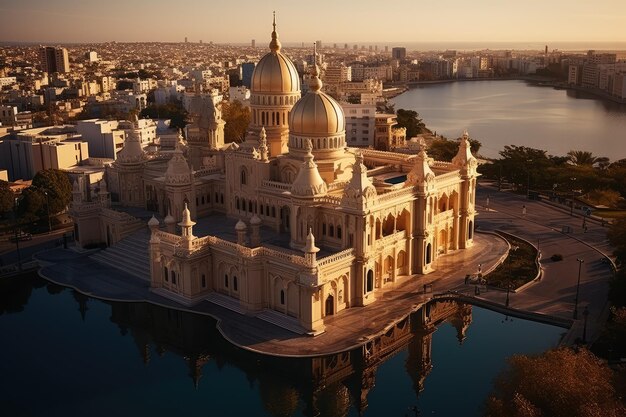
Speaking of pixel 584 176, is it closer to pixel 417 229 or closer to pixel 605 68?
pixel 417 229

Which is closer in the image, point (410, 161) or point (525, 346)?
point (525, 346)

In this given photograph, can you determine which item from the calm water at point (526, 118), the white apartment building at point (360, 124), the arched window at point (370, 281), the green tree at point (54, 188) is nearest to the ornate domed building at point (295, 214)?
the arched window at point (370, 281)

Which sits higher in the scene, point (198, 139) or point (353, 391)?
point (198, 139)

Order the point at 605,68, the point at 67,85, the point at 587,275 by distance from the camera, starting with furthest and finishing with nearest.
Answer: the point at 605,68, the point at 67,85, the point at 587,275

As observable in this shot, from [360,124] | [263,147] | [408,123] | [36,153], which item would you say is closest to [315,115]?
[263,147]

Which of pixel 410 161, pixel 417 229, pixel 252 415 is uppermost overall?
pixel 410 161

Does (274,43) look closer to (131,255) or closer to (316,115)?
(316,115)

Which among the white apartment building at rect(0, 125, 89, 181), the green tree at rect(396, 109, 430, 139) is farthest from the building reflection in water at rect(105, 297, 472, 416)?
the green tree at rect(396, 109, 430, 139)

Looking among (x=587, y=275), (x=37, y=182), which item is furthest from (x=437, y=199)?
(x=37, y=182)
